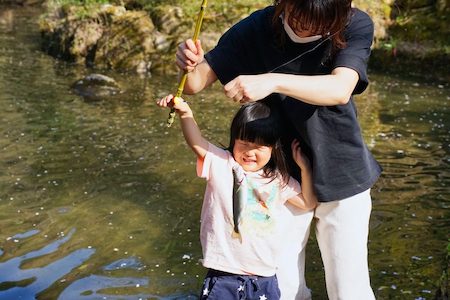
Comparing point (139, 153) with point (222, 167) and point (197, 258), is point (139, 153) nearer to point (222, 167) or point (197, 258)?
point (197, 258)

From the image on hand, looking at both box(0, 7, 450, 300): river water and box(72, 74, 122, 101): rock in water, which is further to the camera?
box(72, 74, 122, 101): rock in water

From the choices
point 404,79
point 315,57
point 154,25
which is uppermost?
point 315,57

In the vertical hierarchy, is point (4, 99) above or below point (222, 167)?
below

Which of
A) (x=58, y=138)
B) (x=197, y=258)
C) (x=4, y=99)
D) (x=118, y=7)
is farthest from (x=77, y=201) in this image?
(x=118, y=7)

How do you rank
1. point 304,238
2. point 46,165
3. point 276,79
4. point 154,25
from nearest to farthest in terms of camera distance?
point 276,79 → point 304,238 → point 46,165 → point 154,25

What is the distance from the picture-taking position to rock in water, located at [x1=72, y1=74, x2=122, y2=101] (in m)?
10.7

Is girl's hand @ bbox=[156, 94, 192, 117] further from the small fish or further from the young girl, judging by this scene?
the small fish

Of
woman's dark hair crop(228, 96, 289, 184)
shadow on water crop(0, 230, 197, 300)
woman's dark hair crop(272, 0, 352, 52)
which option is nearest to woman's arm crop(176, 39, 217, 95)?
woman's dark hair crop(228, 96, 289, 184)

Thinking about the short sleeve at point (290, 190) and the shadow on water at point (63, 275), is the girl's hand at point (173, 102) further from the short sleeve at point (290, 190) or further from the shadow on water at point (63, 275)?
the shadow on water at point (63, 275)

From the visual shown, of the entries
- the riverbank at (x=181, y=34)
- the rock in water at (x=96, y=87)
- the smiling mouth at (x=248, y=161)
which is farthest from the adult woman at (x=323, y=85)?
the riverbank at (x=181, y=34)

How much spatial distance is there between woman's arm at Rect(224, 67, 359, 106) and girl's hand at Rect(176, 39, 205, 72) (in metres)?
0.42

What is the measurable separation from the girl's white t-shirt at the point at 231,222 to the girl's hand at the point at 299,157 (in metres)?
0.15

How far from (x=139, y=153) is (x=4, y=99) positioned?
3578 mm

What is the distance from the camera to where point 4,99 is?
999 centimetres
